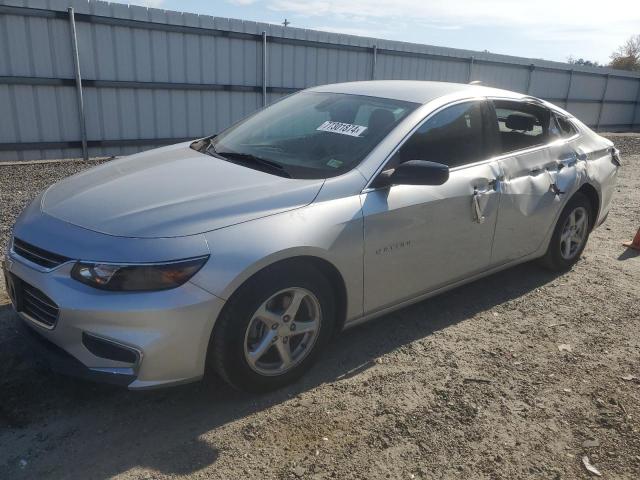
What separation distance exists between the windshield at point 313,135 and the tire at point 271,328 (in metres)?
0.67

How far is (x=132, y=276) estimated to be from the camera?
2510 mm

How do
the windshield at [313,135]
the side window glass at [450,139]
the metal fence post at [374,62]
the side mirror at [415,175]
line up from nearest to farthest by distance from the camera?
1. the side mirror at [415,175]
2. the windshield at [313,135]
3. the side window glass at [450,139]
4. the metal fence post at [374,62]

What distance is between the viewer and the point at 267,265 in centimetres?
275

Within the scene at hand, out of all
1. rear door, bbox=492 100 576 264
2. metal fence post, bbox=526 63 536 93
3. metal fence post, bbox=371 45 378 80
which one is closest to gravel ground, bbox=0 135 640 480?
rear door, bbox=492 100 576 264

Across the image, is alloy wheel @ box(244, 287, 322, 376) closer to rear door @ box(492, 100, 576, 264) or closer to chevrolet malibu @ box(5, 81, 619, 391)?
chevrolet malibu @ box(5, 81, 619, 391)

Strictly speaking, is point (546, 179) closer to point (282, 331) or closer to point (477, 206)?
point (477, 206)

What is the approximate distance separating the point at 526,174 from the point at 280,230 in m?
2.33

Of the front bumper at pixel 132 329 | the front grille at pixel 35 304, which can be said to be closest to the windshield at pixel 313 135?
the front bumper at pixel 132 329

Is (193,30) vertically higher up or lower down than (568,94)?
higher up

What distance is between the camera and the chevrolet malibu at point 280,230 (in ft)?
8.32

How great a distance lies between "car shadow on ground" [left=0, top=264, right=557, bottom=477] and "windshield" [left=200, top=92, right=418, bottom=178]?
1.18m

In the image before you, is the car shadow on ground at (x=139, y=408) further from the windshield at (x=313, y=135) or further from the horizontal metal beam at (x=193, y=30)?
the horizontal metal beam at (x=193, y=30)

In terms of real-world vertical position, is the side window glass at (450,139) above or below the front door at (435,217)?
above

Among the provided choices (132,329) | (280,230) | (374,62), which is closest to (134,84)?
(374,62)
